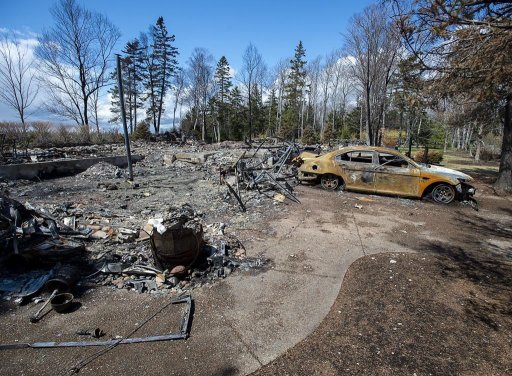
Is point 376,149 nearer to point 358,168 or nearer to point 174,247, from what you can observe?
point 358,168

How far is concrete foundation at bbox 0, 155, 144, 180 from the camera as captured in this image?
11.3m

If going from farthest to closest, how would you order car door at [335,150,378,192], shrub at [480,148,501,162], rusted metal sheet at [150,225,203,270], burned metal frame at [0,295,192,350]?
shrub at [480,148,501,162] < car door at [335,150,378,192] < rusted metal sheet at [150,225,203,270] < burned metal frame at [0,295,192,350]

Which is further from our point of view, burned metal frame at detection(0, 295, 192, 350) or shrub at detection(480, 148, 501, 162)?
shrub at detection(480, 148, 501, 162)

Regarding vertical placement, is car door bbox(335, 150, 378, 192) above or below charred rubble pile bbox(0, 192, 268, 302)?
above

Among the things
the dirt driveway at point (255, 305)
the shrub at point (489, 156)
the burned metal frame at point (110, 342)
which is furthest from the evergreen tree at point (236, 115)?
the burned metal frame at point (110, 342)

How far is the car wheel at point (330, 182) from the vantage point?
10.0 m

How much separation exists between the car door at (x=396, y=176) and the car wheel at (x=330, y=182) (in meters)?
1.29

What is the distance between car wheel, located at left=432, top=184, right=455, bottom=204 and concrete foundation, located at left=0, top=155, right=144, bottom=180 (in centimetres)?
1470

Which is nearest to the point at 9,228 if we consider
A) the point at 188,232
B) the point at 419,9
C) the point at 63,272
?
the point at 63,272

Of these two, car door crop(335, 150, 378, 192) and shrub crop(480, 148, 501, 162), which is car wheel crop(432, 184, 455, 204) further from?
shrub crop(480, 148, 501, 162)

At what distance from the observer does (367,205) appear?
340 inches

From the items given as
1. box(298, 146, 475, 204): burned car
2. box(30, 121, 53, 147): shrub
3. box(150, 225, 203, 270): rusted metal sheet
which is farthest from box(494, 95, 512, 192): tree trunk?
box(30, 121, 53, 147): shrub

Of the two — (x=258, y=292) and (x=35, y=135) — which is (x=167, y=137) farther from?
(x=258, y=292)

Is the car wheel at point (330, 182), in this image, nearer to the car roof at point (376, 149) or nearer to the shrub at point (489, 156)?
the car roof at point (376, 149)
